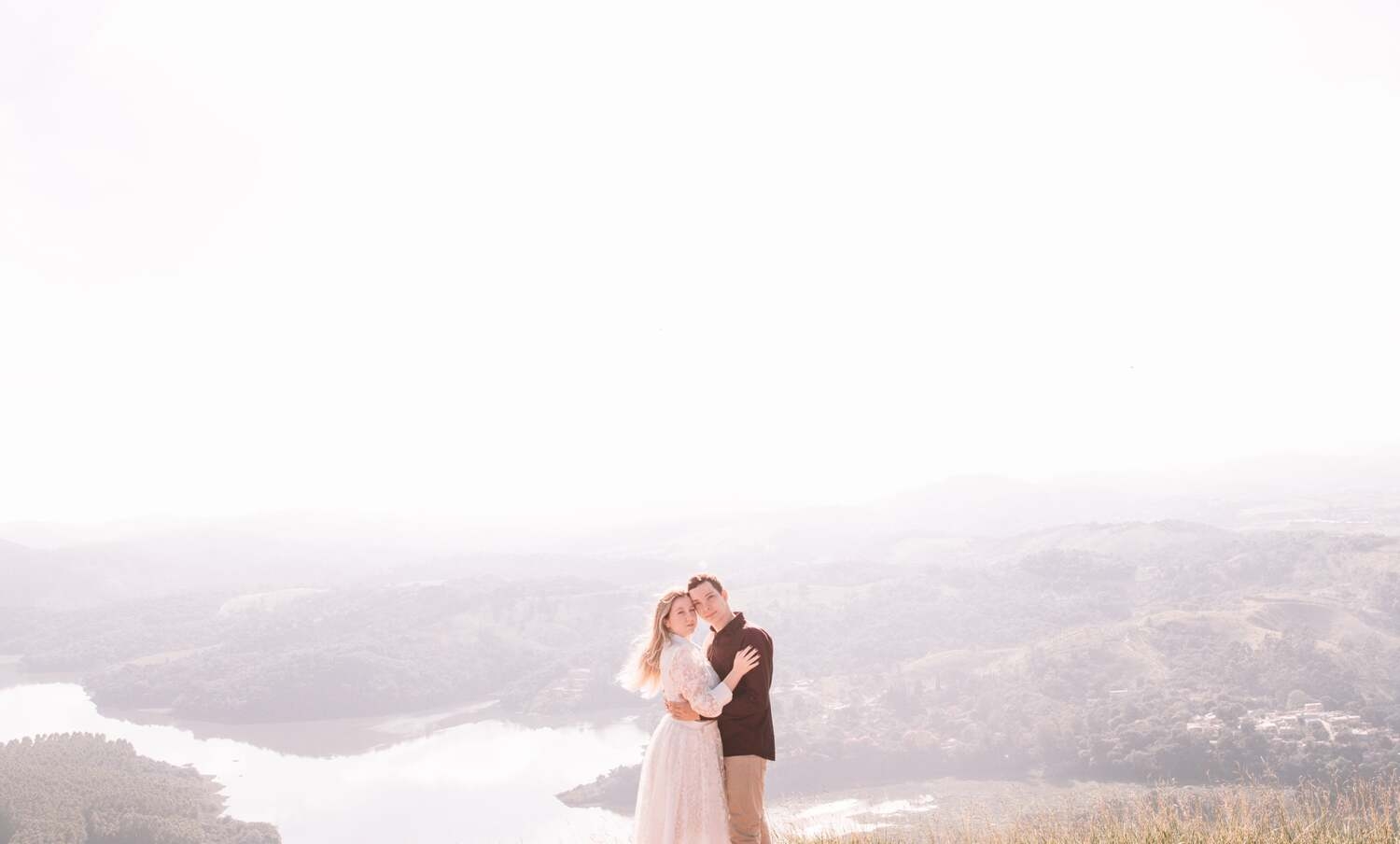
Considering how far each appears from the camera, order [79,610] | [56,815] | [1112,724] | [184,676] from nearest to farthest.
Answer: [56,815] < [1112,724] < [184,676] < [79,610]

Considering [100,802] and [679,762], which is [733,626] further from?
[100,802]

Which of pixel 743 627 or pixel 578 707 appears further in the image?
pixel 578 707

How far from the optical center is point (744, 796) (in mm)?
7398

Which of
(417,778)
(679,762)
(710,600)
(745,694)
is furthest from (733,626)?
(417,778)

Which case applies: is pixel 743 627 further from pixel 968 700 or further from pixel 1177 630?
pixel 1177 630

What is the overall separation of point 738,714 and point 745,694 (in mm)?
198

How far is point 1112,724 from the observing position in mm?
85250

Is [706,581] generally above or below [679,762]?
above

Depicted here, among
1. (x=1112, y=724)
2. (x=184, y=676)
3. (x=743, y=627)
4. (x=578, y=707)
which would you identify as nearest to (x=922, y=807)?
(x=1112, y=724)

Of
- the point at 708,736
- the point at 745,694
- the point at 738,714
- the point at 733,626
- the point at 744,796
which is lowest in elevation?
the point at 744,796

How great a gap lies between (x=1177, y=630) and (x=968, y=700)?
27038mm

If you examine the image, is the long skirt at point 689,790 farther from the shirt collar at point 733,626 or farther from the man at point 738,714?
the shirt collar at point 733,626

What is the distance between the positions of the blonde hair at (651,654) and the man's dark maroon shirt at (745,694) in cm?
40

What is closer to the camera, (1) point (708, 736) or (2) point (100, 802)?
(1) point (708, 736)
